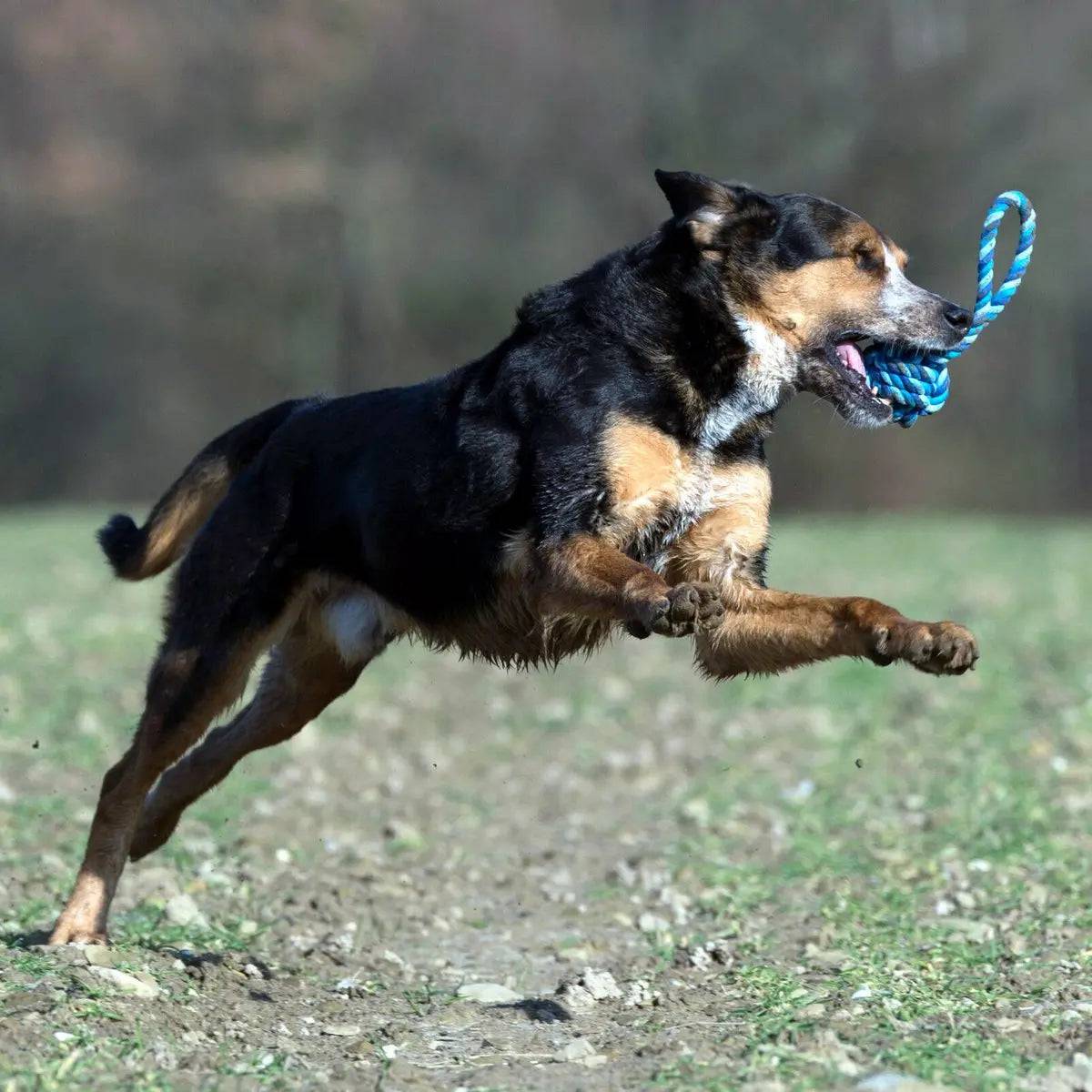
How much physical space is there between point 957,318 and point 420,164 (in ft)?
68.2

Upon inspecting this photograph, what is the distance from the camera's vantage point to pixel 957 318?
218 inches

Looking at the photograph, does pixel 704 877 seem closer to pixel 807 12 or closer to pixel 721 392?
pixel 721 392

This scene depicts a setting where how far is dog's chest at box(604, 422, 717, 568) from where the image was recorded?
511cm

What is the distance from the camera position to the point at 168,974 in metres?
5.00

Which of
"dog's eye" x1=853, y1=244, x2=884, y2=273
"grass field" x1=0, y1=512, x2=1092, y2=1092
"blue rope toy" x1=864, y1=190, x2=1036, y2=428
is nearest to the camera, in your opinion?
"grass field" x1=0, y1=512, x2=1092, y2=1092

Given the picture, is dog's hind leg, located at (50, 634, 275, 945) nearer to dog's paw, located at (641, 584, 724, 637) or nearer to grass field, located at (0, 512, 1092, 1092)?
grass field, located at (0, 512, 1092, 1092)

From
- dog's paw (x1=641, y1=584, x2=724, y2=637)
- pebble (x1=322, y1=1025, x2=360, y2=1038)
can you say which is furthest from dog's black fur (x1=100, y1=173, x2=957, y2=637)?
pebble (x1=322, y1=1025, x2=360, y2=1038)

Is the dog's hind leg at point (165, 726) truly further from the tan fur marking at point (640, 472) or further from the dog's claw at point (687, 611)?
the dog's claw at point (687, 611)

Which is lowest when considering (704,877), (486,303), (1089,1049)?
(1089,1049)

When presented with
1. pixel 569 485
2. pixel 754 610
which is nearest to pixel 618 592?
pixel 569 485

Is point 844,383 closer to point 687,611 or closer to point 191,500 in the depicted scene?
point 687,611

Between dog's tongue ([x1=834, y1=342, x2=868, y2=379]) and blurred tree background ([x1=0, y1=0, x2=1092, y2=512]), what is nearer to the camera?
dog's tongue ([x1=834, y1=342, x2=868, y2=379])

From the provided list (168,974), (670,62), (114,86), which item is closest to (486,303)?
(670,62)

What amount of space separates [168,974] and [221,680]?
3.28 feet
